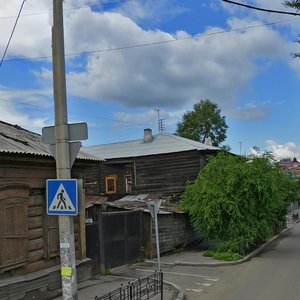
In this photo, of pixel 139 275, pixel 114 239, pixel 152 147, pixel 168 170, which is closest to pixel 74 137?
pixel 139 275

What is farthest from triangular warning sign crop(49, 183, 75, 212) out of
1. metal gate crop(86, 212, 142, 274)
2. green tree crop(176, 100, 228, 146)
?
green tree crop(176, 100, 228, 146)

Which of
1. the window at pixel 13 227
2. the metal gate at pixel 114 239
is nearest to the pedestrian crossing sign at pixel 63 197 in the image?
the window at pixel 13 227

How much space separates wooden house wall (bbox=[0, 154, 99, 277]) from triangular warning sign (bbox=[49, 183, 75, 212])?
313cm

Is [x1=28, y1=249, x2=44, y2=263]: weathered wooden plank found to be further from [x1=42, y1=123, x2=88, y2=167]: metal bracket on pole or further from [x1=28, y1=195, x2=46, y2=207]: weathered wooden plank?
[x1=42, y1=123, x2=88, y2=167]: metal bracket on pole

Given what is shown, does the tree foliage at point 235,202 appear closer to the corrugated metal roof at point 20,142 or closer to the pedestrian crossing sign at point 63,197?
the corrugated metal roof at point 20,142

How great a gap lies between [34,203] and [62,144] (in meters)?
4.30

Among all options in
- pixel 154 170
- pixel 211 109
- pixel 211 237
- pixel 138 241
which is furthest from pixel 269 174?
pixel 211 109

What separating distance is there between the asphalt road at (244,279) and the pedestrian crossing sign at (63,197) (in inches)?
230

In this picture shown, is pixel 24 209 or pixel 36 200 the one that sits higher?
pixel 36 200

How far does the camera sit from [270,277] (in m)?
14.8

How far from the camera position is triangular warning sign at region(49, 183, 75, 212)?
7.34 meters

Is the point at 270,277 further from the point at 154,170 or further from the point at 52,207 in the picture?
the point at 154,170

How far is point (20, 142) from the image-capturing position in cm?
1135

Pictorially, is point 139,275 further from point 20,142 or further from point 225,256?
point 20,142
